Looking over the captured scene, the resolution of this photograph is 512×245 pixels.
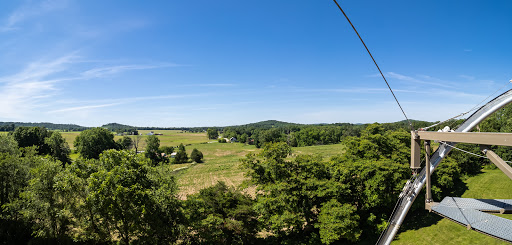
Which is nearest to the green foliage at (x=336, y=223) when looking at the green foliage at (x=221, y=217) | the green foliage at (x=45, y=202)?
the green foliage at (x=221, y=217)

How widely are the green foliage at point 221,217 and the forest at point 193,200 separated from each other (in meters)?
0.06

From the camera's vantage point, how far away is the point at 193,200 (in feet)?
→ 47.3

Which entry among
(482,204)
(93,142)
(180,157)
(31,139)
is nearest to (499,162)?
(482,204)

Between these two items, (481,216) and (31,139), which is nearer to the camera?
(481,216)

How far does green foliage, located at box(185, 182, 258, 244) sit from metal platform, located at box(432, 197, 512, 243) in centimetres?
1160

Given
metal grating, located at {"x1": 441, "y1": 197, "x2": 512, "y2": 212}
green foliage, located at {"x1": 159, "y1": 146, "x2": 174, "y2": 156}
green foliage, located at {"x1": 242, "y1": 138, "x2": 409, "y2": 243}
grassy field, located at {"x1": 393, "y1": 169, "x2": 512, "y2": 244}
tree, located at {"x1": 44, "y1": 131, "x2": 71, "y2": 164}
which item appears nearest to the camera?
metal grating, located at {"x1": 441, "y1": 197, "x2": 512, "y2": 212}

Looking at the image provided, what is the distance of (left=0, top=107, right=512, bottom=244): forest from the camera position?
12.7 metres

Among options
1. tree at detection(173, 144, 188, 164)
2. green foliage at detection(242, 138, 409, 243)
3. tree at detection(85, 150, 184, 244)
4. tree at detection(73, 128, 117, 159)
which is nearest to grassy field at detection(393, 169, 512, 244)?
green foliage at detection(242, 138, 409, 243)

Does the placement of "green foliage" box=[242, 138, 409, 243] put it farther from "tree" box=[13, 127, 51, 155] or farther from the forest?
"tree" box=[13, 127, 51, 155]

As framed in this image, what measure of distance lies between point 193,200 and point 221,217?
228 centimetres

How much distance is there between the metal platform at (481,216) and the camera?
5496mm

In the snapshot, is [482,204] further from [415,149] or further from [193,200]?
[193,200]

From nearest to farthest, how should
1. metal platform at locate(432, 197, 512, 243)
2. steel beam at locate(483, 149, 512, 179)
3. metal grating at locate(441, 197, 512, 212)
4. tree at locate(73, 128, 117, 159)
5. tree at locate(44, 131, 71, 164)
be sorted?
steel beam at locate(483, 149, 512, 179), metal platform at locate(432, 197, 512, 243), metal grating at locate(441, 197, 512, 212), tree at locate(44, 131, 71, 164), tree at locate(73, 128, 117, 159)

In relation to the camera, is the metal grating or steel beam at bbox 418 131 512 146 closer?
steel beam at bbox 418 131 512 146
